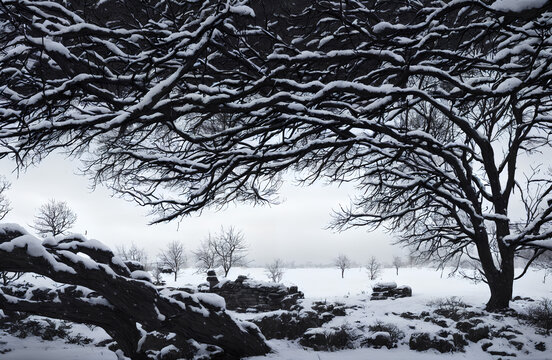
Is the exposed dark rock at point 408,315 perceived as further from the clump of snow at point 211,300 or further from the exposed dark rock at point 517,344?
the clump of snow at point 211,300

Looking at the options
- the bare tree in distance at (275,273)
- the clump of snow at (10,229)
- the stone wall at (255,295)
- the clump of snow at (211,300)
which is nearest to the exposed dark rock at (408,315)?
the stone wall at (255,295)

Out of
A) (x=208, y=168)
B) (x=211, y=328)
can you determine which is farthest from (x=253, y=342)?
(x=208, y=168)

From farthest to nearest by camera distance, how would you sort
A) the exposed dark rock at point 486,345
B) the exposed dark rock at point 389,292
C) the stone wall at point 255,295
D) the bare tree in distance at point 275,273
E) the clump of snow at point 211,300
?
the bare tree in distance at point 275,273
the exposed dark rock at point 389,292
the stone wall at point 255,295
the exposed dark rock at point 486,345
the clump of snow at point 211,300

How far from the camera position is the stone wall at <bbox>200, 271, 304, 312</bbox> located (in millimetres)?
14578

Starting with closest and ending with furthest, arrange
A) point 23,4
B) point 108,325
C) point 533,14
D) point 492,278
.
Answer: point 533,14
point 23,4
point 108,325
point 492,278

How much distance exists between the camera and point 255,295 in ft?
50.1

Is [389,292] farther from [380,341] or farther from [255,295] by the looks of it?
[380,341]

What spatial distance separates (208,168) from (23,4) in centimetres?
313

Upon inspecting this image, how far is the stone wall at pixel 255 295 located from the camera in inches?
574

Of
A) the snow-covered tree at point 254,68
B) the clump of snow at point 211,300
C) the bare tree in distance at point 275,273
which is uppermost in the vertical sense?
the snow-covered tree at point 254,68

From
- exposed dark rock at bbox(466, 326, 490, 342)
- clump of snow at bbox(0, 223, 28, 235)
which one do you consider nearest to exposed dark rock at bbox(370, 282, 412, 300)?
exposed dark rock at bbox(466, 326, 490, 342)

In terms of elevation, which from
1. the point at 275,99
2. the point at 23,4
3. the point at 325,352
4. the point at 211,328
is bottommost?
the point at 325,352

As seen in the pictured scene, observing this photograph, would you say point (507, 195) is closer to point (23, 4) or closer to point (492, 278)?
point (492, 278)

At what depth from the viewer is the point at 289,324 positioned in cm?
729
